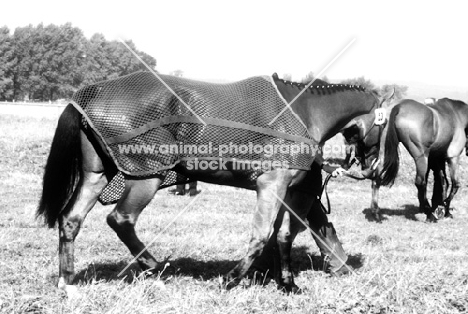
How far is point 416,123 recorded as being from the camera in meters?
9.98

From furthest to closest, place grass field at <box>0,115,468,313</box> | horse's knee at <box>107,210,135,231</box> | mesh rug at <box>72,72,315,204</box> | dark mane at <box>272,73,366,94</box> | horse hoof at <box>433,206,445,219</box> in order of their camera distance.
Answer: horse hoof at <box>433,206,445,219</box>, dark mane at <box>272,73,366,94</box>, horse's knee at <box>107,210,135,231</box>, mesh rug at <box>72,72,315,204</box>, grass field at <box>0,115,468,313</box>

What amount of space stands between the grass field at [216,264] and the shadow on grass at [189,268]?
0.04ft

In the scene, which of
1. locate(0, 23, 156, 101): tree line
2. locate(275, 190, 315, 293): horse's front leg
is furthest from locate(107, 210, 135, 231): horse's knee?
locate(0, 23, 156, 101): tree line

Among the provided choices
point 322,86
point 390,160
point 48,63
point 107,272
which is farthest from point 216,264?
point 48,63

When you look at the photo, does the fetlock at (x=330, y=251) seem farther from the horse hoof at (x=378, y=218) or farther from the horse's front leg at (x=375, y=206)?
the horse's front leg at (x=375, y=206)

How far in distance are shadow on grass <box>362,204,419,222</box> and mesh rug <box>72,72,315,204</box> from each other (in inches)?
217

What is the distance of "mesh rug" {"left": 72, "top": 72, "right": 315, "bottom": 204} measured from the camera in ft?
14.5

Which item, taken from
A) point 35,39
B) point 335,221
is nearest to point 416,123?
point 335,221

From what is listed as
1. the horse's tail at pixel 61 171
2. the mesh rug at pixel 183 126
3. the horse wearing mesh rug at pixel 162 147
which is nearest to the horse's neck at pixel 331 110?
the horse wearing mesh rug at pixel 162 147

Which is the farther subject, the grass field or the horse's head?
the horse's head

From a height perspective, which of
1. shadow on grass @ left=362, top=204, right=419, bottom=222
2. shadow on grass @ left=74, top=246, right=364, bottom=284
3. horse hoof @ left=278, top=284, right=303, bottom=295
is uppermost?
horse hoof @ left=278, top=284, right=303, bottom=295

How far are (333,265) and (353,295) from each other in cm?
134

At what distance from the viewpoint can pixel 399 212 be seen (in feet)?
35.1

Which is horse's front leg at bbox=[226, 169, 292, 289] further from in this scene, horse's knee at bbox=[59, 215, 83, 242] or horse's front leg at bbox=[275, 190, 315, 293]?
horse's knee at bbox=[59, 215, 83, 242]
